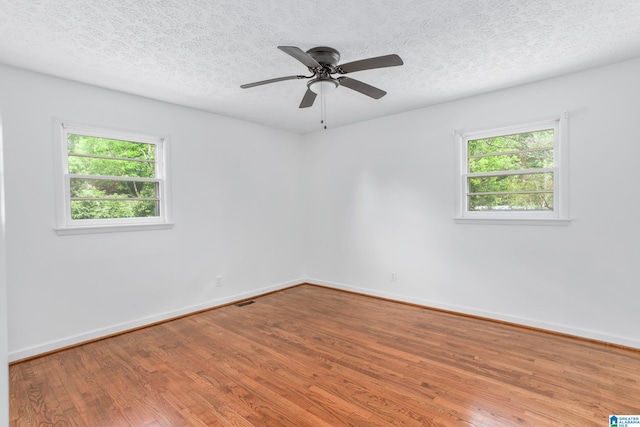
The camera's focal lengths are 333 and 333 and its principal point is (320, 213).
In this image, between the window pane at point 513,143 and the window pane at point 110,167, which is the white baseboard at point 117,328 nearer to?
the window pane at point 110,167

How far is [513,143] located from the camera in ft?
12.2

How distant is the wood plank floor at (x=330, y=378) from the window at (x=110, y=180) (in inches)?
48.8

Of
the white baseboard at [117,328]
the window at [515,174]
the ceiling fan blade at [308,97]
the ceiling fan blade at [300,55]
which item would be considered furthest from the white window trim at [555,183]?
the white baseboard at [117,328]

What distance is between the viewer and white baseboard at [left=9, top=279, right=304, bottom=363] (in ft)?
9.78

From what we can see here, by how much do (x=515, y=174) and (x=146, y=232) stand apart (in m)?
4.18

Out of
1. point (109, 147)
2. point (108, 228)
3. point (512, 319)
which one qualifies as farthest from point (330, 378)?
point (109, 147)

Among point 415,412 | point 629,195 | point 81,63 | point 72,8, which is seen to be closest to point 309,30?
point 72,8

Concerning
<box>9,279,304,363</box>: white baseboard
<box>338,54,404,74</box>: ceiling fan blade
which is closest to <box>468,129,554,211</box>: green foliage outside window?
<box>338,54,404,74</box>: ceiling fan blade

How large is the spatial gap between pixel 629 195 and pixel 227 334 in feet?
13.3

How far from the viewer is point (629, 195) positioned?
119 inches

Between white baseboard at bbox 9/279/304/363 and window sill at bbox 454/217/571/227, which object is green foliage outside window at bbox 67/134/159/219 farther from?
window sill at bbox 454/217/571/227

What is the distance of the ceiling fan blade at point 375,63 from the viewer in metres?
2.25

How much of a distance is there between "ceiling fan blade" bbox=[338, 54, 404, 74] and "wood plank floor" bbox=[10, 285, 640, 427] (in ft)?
7.64

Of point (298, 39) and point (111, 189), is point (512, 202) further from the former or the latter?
point (111, 189)
